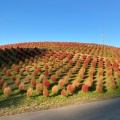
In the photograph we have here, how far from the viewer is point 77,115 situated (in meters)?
13.2

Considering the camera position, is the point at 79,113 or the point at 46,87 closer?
the point at 79,113

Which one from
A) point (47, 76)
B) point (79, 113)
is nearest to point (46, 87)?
point (47, 76)

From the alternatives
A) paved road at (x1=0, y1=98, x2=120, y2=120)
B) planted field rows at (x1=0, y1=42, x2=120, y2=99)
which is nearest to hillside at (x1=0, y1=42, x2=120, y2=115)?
planted field rows at (x1=0, y1=42, x2=120, y2=99)

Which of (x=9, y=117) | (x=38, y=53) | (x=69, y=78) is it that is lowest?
(x=9, y=117)

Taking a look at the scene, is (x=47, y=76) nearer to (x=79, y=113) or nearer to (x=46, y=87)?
(x=46, y=87)

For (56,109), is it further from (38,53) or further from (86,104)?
(38,53)

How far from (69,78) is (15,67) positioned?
246 inches

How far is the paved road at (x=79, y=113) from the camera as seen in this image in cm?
1279

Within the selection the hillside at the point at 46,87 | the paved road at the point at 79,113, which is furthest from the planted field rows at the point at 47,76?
the paved road at the point at 79,113

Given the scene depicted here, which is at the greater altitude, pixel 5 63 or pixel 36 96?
pixel 5 63

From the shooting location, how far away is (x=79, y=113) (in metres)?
13.6

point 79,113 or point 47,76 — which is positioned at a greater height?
point 47,76

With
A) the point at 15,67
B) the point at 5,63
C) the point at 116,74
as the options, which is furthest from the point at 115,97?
the point at 5,63

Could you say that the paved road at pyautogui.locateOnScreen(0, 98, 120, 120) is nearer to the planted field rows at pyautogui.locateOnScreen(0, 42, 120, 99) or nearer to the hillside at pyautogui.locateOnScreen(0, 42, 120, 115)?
the hillside at pyautogui.locateOnScreen(0, 42, 120, 115)
